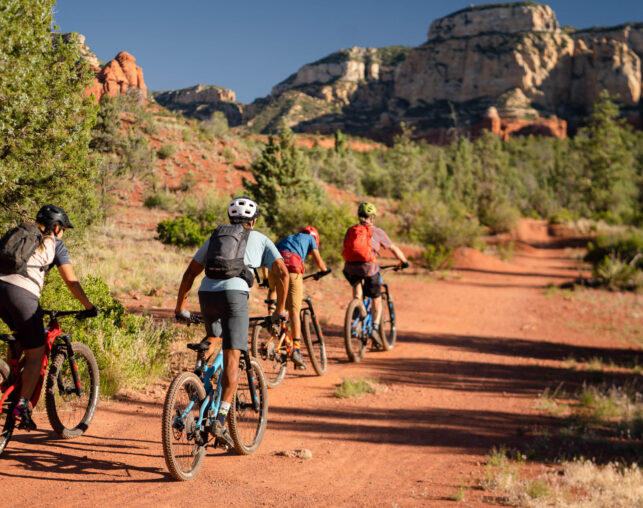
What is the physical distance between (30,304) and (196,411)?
4.87 ft

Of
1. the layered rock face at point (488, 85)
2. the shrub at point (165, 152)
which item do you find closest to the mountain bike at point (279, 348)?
the shrub at point (165, 152)

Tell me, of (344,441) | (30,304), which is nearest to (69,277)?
(30,304)

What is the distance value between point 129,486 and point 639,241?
2287 centimetres

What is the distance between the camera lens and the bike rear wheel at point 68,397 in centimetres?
451

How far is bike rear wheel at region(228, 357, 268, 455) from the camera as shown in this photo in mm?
4316

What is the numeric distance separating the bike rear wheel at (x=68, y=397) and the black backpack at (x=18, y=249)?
104 cm

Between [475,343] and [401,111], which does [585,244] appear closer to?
[475,343]

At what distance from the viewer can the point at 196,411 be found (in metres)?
4.02

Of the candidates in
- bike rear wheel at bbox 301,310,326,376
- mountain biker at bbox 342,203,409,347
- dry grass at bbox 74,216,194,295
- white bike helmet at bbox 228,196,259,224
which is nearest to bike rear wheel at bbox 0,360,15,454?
white bike helmet at bbox 228,196,259,224

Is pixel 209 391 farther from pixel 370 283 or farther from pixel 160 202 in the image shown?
pixel 160 202

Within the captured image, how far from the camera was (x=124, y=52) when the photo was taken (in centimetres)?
4553

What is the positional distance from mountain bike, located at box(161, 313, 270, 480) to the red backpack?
3.53 meters

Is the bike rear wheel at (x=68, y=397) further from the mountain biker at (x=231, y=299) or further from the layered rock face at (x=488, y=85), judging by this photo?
the layered rock face at (x=488, y=85)

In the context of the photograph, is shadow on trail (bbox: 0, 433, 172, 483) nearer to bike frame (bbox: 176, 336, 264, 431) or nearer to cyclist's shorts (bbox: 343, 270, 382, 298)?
bike frame (bbox: 176, 336, 264, 431)
